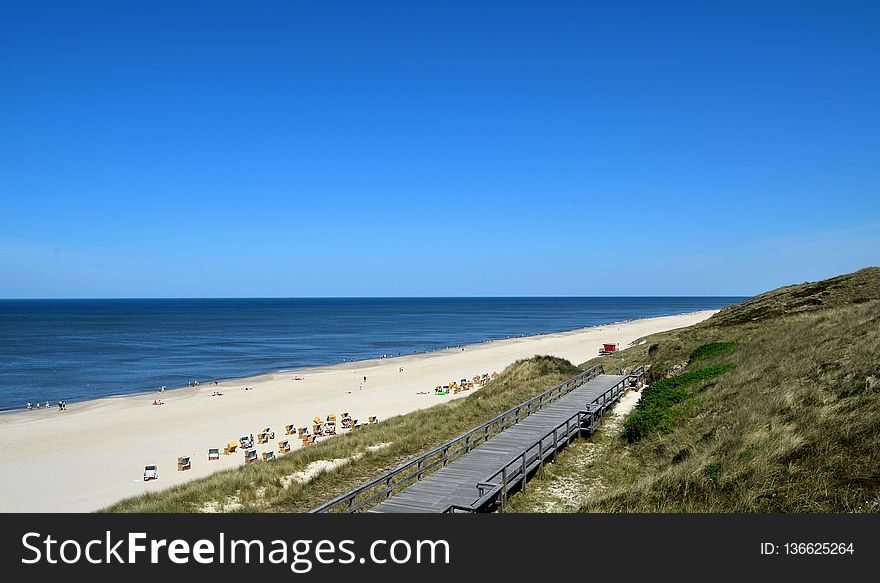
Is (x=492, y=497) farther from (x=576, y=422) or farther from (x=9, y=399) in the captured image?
(x=9, y=399)

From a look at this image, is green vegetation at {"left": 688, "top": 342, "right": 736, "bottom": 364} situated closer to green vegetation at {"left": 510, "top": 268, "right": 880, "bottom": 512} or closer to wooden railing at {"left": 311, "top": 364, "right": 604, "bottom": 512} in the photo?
green vegetation at {"left": 510, "top": 268, "right": 880, "bottom": 512}

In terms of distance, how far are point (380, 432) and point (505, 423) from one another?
5.71m

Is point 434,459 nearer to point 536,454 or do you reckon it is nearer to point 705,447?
point 536,454

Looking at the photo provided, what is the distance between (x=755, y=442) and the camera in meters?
10.3

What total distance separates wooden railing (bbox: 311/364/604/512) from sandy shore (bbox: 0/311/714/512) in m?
11.4

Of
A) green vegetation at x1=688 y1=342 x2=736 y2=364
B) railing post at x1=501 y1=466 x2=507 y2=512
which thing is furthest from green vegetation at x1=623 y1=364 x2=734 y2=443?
railing post at x1=501 y1=466 x2=507 y2=512

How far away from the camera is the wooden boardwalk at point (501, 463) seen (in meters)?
10.9

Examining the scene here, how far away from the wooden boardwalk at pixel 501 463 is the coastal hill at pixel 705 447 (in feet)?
1.65

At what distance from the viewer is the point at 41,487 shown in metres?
21.4

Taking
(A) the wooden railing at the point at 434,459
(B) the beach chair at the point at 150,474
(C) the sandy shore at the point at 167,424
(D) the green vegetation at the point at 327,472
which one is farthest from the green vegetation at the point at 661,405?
(B) the beach chair at the point at 150,474

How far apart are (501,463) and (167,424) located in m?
27.2

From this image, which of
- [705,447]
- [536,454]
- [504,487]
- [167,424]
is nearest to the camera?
[504,487]

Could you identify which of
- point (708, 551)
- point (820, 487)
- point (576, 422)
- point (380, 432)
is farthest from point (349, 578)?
point (380, 432)

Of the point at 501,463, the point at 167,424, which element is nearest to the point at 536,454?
the point at 501,463
